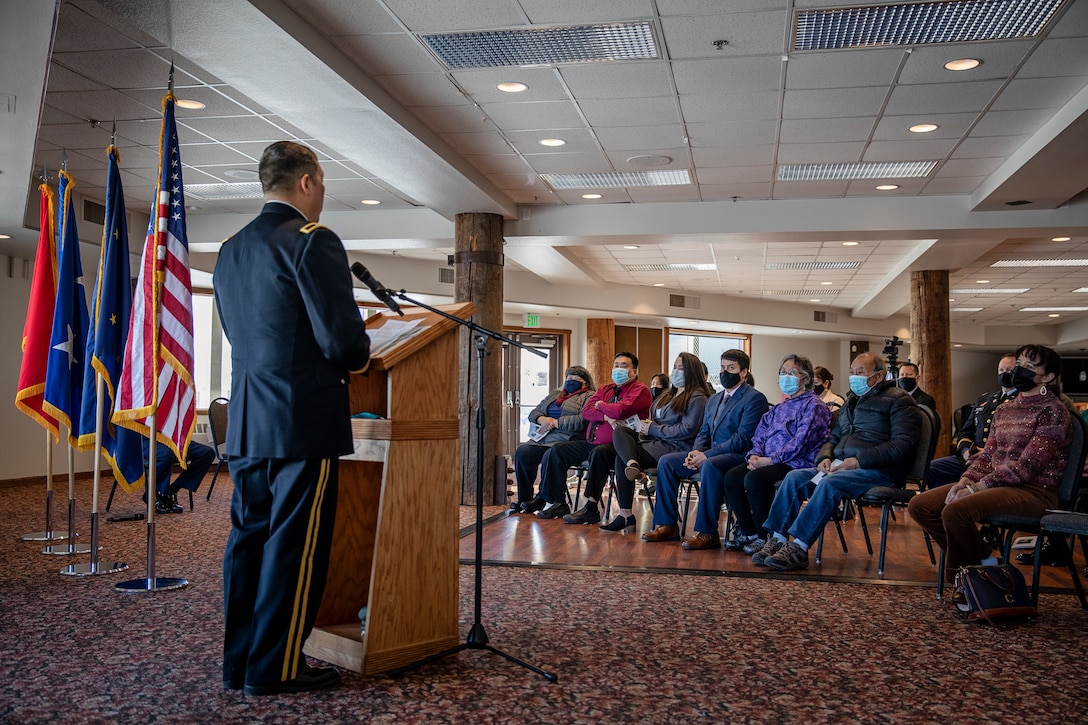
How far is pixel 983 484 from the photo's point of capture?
4.41m

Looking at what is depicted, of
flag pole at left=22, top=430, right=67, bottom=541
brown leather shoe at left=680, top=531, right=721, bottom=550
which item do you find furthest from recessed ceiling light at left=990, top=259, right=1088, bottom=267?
flag pole at left=22, top=430, right=67, bottom=541

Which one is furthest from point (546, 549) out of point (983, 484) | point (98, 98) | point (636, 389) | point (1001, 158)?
point (1001, 158)

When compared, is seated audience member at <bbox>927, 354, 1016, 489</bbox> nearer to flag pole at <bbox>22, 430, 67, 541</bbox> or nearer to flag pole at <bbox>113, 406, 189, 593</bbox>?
flag pole at <bbox>113, 406, 189, 593</bbox>

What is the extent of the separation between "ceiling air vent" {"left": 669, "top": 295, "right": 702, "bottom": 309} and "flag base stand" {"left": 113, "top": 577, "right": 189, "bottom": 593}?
42.3ft

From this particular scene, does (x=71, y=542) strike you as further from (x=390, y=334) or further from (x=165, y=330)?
(x=390, y=334)

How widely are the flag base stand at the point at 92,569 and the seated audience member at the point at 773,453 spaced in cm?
343

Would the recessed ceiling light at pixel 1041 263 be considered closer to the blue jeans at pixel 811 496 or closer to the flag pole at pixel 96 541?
the blue jeans at pixel 811 496

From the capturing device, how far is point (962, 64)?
5.47 meters

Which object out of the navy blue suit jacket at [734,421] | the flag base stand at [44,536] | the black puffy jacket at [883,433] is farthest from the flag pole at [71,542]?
the black puffy jacket at [883,433]

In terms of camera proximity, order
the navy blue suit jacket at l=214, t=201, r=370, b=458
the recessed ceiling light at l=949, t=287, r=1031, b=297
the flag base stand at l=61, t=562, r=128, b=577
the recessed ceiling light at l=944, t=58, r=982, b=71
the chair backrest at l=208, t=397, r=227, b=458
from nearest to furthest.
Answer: the navy blue suit jacket at l=214, t=201, r=370, b=458, the flag base stand at l=61, t=562, r=128, b=577, the recessed ceiling light at l=944, t=58, r=982, b=71, the chair backrest at l=208, t=397, r=227, b=458, the recessed ceiling light at l=949, t=287, r=1031, b=297

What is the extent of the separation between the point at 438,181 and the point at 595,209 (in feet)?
6.96

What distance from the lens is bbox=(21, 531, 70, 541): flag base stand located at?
6.21 metres

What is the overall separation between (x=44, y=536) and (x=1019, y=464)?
603 centimetres

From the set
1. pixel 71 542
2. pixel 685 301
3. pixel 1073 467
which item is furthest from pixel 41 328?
pixel 685 301
